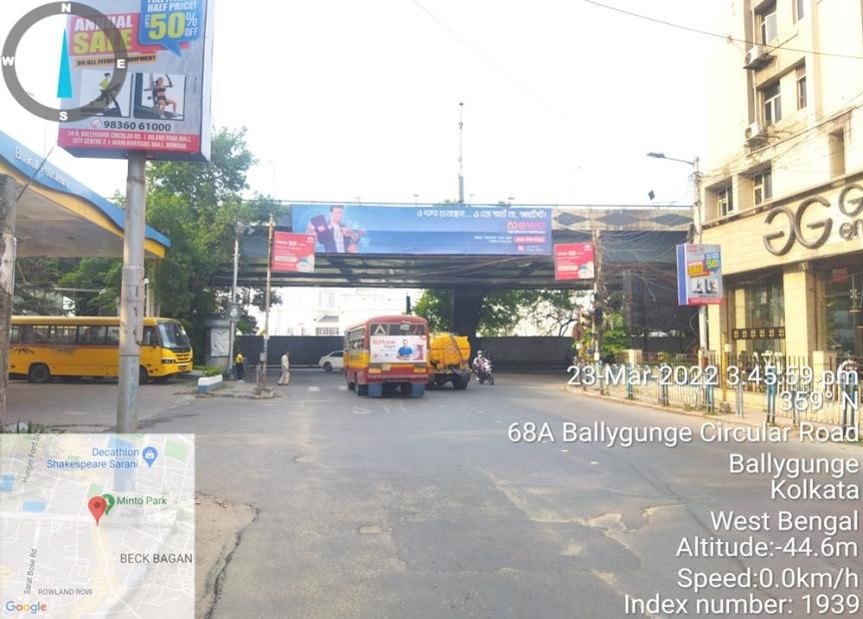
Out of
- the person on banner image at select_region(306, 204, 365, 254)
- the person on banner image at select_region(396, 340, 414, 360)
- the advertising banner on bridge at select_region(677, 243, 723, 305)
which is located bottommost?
the person on banner image at select_region(396, 340, 414, 360)


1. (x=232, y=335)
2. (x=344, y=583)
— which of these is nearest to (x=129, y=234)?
(x=344, y=583)

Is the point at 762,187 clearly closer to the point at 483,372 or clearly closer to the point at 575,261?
the point at 575,261

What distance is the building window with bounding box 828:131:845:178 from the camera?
19.9 m

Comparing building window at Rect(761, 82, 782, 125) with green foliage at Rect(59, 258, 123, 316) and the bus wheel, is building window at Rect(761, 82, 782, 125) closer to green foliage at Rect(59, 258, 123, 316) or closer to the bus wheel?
green foliage at Rect(59, 258, 123, 316)

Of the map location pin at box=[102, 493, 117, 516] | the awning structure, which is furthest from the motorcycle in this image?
the map location pin at box=[102, 493, 117, 516]

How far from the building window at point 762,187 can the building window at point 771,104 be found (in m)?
1.83

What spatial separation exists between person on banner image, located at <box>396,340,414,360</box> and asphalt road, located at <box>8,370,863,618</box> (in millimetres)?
8274

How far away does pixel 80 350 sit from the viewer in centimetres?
2609

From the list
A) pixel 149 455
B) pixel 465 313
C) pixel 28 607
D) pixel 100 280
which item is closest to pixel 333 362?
pixel 465 313

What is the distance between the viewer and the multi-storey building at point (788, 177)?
19.6 metres

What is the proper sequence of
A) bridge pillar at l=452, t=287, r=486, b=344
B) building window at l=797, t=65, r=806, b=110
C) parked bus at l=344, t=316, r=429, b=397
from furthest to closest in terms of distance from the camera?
bridge pillar at l=452, t=287, r=486, b=344
building window at l=797, t=65, r=806, b=110
parked bus at l=344, t=316, r=429, b=397

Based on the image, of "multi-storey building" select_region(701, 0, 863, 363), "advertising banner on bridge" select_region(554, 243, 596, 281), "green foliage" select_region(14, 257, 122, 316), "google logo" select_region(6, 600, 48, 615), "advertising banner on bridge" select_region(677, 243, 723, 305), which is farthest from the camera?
"green foliage" select_region(14, 257, 122, 316)

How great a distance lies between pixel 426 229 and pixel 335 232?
13.8ft

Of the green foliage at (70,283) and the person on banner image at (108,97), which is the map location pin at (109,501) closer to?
the person on banner image at (108,97)
